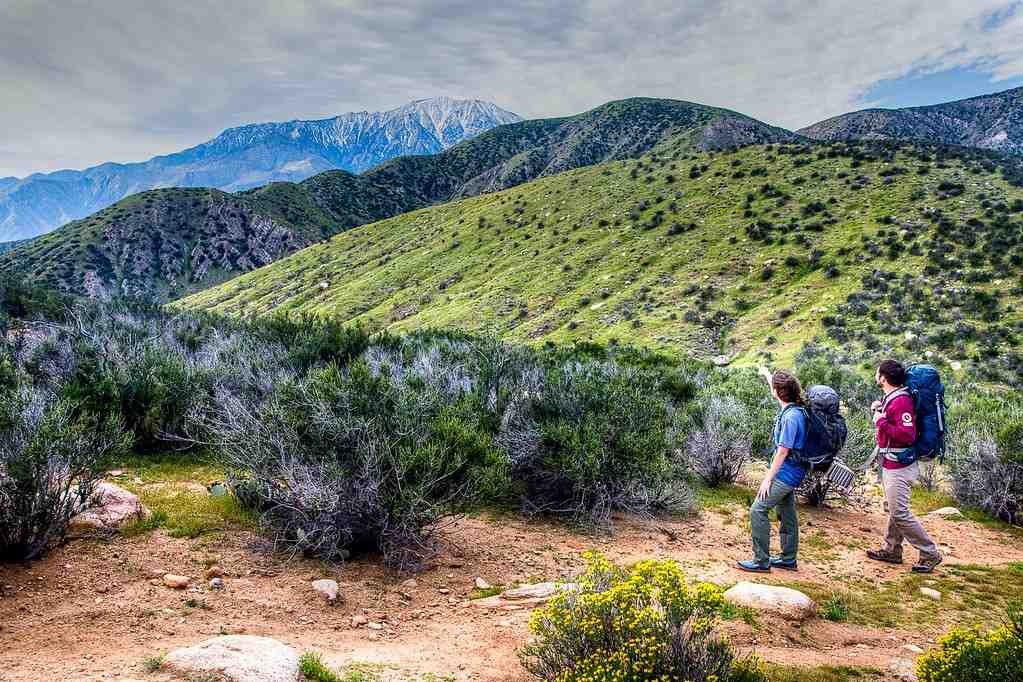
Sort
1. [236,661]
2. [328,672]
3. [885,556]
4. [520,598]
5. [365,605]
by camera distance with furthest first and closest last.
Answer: [885,556] < [520,598] < [365,605] < [328,672] < [236,661]

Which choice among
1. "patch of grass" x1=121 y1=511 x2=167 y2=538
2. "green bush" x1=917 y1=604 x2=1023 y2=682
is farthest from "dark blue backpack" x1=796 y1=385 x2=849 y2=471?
"patch of grass" x1=121 y1=511 x2=167 y2=538

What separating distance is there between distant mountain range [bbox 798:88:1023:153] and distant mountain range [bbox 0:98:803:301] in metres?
22.8

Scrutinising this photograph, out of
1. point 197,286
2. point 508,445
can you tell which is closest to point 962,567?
point 508,445

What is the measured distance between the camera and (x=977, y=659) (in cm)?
309

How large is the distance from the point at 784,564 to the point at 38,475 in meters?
7.68

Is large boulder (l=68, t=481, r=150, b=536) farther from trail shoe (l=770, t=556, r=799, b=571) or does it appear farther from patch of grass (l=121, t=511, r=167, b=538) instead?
trail shoe (l=770, t=556, r=799, b=571)

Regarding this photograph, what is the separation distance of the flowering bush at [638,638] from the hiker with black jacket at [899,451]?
3.79m

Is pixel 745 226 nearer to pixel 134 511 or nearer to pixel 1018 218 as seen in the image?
pixel 1018 218

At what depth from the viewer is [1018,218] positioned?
32062mm

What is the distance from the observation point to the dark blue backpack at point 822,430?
5.69 metres

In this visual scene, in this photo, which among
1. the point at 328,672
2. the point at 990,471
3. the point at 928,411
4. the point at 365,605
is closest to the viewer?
the point at 328,672

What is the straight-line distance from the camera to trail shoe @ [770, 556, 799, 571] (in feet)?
20.6

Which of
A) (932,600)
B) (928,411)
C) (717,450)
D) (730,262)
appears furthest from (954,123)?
(932,600)

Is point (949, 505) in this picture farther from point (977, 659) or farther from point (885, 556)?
point (977, 659)
